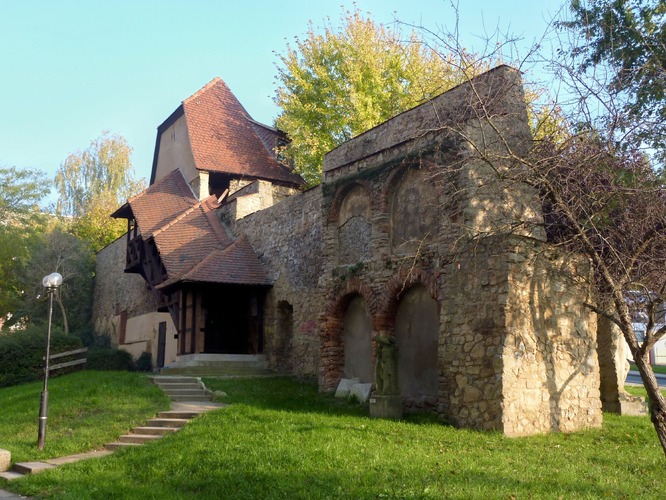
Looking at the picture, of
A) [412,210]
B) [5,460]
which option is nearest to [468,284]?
[412,210]

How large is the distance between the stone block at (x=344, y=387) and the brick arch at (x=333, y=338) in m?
0.44

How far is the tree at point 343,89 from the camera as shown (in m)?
23.6

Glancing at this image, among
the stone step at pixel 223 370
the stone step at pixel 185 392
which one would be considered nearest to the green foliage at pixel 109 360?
the stone step at pixel 223 370

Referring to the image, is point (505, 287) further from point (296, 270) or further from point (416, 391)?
point (296, 270)

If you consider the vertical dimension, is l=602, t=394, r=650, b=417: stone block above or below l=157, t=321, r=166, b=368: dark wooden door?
below

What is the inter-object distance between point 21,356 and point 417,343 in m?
15.4

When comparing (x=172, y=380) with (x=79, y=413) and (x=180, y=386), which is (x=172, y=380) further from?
(x=79, y=413)

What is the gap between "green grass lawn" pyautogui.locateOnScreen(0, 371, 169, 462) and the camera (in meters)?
10.7

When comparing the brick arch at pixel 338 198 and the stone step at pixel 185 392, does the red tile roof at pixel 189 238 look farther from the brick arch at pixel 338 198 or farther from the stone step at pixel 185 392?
the brick arch at pixel 338 198

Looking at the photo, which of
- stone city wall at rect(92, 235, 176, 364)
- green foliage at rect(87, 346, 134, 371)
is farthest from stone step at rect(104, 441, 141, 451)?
green foliage at rect(87, 346, 134, 371)

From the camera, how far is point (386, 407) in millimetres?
11320

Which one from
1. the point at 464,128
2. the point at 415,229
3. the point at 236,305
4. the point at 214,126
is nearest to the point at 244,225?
the point at 236,305

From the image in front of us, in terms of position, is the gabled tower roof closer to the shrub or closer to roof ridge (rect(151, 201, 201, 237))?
roof ridge (rect(151, 201, 201, 237))

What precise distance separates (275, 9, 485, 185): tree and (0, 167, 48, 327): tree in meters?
12.7
